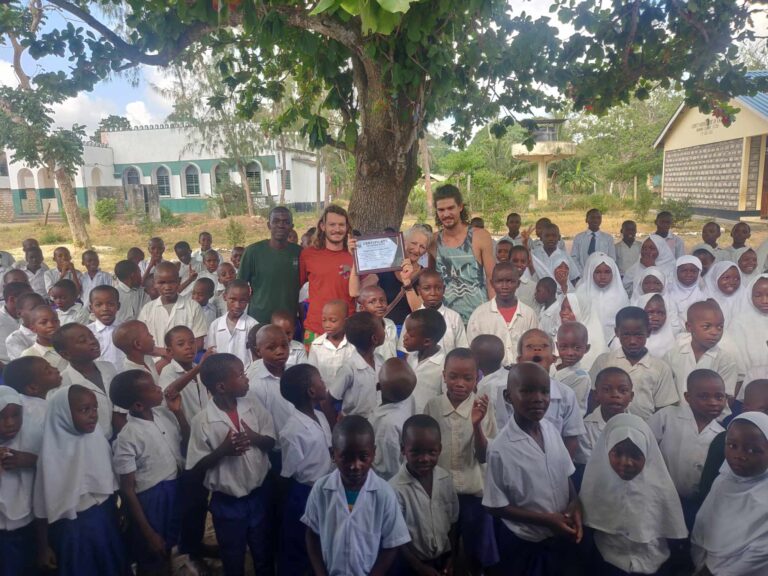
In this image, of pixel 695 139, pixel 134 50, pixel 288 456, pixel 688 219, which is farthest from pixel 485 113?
pixel 695 139

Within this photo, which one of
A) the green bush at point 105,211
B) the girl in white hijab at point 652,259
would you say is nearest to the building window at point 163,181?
the green bush at point 105,211

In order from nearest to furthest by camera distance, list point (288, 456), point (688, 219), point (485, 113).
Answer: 1. point (288, 456)
2. point (485, 113)
3. point (688, 219)

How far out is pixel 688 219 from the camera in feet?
57.6

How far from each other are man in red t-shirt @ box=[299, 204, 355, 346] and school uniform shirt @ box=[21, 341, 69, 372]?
142 centimetres

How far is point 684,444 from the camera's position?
258 cm

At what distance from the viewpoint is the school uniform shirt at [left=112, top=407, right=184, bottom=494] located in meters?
2.50

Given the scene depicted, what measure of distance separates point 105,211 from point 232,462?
24259mm

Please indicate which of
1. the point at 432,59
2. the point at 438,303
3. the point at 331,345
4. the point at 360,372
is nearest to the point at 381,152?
the point at 432,59

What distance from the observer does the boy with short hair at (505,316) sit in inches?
139

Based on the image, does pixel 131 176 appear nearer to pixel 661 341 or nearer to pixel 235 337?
pixel 235 337

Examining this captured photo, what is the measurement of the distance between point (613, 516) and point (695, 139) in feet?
69.2

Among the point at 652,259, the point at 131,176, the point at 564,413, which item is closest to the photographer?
the point at 564,413

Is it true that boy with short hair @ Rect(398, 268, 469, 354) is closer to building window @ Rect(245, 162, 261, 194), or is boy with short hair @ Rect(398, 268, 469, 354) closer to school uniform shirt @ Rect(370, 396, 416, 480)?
school uniform shirt @ Rect(370, 396, 416, 480)

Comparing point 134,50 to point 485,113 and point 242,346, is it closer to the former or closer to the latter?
point 242,346
